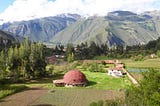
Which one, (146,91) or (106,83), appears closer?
(146,91)

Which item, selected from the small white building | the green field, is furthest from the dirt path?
the small white building

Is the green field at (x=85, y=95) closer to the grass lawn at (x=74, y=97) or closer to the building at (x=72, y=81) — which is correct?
the grass lawn at (x=74, y=97)

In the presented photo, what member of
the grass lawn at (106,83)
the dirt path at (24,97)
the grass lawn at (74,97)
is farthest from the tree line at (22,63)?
the grass lawn at (74,97)

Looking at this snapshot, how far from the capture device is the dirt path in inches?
2127

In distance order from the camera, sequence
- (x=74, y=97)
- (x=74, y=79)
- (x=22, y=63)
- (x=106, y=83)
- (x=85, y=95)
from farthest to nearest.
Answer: (x=22, y=63), (x=106, y=83), (x=74, y=79), (x=85, y=95), (x=74, y=97)

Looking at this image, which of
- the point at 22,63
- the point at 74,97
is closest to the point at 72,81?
the point at 22,63

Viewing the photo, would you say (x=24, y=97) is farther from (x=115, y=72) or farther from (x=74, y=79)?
(x=115, y=72)

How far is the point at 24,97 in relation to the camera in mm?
60844

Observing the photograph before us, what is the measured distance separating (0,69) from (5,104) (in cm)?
2844

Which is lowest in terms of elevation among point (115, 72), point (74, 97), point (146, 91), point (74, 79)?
point (74, 97)

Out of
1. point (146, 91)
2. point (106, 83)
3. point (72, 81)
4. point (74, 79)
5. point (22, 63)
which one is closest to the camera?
point (146, 91)

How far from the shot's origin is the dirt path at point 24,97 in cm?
5403

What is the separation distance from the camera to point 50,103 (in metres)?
54.2

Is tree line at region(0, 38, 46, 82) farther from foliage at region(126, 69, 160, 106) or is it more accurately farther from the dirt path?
foliage at region(126, 69, 160, 106)
